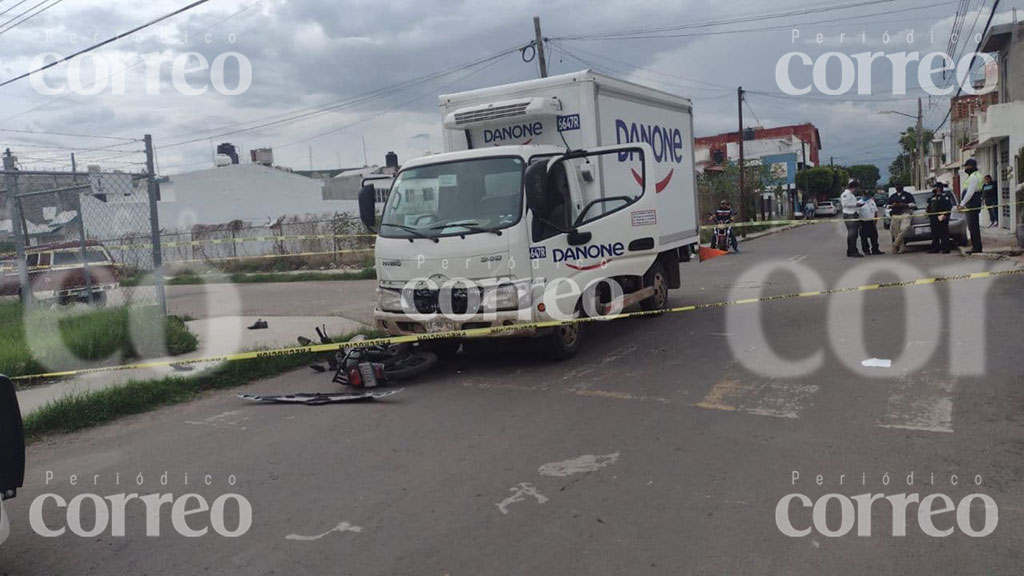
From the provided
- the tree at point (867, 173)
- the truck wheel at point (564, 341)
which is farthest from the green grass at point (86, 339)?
the tree at point (867, 173)

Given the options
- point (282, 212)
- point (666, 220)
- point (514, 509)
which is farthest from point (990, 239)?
point (282, 212)

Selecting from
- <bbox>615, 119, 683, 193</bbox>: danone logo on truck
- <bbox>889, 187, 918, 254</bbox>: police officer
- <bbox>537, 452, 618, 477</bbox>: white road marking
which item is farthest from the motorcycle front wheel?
<bbox>889, 187, 918, 254</bbox>: police officer

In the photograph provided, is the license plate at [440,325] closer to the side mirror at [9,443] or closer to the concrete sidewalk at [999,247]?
the side mirror at [9,443]

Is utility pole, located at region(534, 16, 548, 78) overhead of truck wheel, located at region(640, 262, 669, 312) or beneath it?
overhead

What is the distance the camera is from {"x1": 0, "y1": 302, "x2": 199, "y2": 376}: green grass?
9.04 m

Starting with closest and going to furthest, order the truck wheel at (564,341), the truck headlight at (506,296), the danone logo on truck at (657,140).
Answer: the truck headlight at (506,296) < the truck wheel at (564,341) < the danone logo on truck at (657,140)

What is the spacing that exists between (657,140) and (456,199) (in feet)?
12.8

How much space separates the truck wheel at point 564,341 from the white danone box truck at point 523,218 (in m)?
0.02

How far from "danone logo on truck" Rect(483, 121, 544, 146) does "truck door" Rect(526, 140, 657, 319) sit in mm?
758

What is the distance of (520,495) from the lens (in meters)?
4.75

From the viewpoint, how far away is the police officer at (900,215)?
18016mm

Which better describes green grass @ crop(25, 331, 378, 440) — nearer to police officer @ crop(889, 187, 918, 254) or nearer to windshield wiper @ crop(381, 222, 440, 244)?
windshield wiper @ crop(381, 222, 440, 244)

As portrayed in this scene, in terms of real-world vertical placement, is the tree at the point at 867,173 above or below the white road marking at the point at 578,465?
above

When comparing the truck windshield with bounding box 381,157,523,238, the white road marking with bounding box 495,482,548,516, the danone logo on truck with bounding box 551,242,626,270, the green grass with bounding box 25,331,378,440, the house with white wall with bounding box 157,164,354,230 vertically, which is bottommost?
the white road marking with bounding box 495,482,548,516
